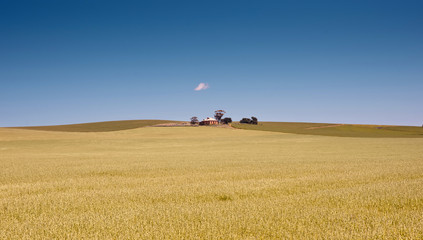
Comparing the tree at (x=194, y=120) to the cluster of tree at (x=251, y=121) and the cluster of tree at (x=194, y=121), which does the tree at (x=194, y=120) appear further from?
the cluster of tree at (x=251, y=121)

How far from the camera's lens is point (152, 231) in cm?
344

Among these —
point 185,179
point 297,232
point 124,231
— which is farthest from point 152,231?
point 185,179

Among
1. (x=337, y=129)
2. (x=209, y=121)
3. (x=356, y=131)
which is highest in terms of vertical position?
(x=209, y=121)

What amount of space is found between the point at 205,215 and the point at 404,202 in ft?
12.0

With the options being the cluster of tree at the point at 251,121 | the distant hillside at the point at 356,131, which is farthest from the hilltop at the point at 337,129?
the cluster of tree at the point at 251,121

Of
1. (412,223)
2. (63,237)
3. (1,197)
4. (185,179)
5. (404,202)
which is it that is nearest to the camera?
(63,237)

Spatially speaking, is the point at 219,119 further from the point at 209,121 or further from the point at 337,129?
the point at 337,129

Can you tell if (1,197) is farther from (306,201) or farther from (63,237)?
(306,201)

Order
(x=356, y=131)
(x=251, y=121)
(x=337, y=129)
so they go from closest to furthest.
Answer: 1. (x=356, y=131)
2. (x=337, y=129)
3. (x=251, y=121)

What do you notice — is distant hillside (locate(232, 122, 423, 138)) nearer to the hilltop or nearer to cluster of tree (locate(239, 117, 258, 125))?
the hilltop

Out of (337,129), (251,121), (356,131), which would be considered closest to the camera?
(356,131)

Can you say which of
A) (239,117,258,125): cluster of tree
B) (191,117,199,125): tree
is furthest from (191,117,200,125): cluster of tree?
(239,117,258,125): cluster of tree

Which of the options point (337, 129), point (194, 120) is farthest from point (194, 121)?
point (337, 129)

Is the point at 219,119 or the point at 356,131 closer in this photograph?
the point at 356,131
